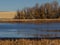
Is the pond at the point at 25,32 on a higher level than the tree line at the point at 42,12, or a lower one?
higher

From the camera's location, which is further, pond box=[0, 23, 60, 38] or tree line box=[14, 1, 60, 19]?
tree line box=[14, 1, 60, 19]

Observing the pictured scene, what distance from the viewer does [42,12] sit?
80812 millimetres

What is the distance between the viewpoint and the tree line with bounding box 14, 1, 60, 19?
79.1 meters

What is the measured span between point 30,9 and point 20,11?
3.22 m

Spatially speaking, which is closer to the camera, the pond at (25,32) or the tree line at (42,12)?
the pond at (25,32)

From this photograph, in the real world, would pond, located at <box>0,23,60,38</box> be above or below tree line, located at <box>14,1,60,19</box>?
above

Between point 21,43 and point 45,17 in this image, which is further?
point 45,17

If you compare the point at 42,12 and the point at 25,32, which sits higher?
the point at 25,32

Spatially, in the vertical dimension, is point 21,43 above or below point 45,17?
above

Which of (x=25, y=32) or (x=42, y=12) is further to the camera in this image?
(x=42, y=12)

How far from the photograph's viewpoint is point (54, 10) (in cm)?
8075

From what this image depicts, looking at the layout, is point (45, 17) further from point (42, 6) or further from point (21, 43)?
point (21, 43)

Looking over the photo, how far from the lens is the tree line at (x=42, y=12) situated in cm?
7912

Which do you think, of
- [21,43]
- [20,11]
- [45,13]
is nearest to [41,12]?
[45,13]
